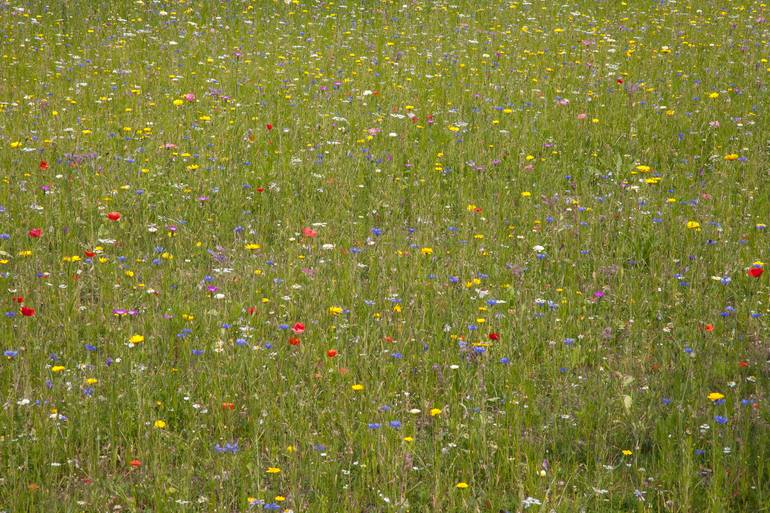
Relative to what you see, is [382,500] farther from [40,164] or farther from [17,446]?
[40,164]

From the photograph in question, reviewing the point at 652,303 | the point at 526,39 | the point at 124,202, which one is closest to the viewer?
the point at 652,303

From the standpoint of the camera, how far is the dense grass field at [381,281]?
3361mm

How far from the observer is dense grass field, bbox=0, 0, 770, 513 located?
3361 millimetres

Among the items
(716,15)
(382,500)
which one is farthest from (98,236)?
(716,15)

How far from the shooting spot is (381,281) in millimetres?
4719

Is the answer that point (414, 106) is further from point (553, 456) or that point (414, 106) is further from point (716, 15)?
point (716, 15)

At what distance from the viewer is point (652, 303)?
4.65m

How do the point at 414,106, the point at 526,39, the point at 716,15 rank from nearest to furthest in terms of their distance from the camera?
the point at 414,106, the point at 526,39, the point at 716,15

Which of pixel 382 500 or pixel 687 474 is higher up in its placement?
pixel 687 474

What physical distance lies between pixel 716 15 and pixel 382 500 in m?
9.99

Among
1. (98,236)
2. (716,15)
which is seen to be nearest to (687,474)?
(98,236)

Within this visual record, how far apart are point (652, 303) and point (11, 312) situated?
3.16m

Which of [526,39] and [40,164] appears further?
[526,39]

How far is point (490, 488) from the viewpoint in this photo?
3.29m
